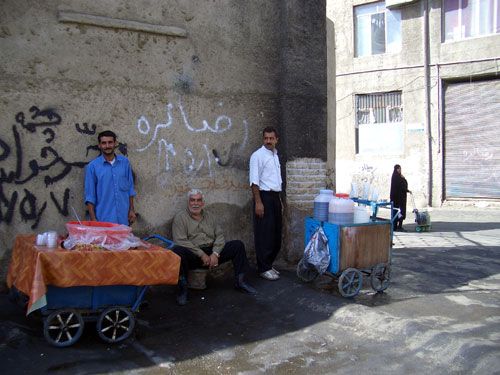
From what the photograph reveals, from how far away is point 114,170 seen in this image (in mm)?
4852

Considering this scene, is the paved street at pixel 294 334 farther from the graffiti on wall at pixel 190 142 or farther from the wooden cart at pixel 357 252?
the graffiti on wall at pixel 190 142

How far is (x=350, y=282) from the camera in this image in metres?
5.16

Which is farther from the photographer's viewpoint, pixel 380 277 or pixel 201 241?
pixel 380 277

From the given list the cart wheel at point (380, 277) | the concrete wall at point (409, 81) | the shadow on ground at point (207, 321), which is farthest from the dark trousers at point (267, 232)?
the concrete wall at point (409, 81)

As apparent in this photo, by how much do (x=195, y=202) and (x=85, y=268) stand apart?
168 centimetres

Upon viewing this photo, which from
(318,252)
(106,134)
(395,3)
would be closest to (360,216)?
(318,252)

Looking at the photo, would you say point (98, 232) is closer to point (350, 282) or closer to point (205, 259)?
point (205, 259)

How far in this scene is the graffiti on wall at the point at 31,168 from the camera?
15.4 ft

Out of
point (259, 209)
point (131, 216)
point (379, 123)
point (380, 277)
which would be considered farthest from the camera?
point (379, 123)

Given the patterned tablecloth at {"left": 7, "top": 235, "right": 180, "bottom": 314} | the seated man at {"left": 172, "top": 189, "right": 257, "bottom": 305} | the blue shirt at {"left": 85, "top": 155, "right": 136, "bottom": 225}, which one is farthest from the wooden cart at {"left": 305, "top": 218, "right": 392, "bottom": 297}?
the blue shirt at {"left": 85, "top": 155, "right": 136, "bottom": 225}

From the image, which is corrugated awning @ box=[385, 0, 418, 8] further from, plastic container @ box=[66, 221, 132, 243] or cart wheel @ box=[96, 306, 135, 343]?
cart wheel @ box=[96, 306, 135, 343]

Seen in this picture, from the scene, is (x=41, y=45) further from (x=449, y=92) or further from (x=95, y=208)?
(x=449, y=92)

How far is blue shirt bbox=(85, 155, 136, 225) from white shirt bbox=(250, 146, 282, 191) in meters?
1.49

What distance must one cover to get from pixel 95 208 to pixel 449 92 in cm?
1472
